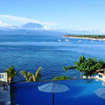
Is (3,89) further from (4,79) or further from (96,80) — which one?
(96,80)

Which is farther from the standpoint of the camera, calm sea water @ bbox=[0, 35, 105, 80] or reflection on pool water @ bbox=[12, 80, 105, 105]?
calm sea water @ bbox=[0, 35, 105, 80]

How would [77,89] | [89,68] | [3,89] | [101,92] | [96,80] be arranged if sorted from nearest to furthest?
[101,92] → [3,89] → [77,89] → [96,80] → [89,68]

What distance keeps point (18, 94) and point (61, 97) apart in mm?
1939

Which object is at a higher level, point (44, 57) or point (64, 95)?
point (64, 95)

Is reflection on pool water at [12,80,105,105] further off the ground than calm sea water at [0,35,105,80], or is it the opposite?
reflection on pool water at [12,80,105,105]

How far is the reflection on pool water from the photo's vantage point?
7.09 meters

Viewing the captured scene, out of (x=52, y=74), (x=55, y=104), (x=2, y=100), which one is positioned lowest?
(x=52, y=74)

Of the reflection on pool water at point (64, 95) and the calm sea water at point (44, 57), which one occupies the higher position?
the reflection on pool water at point (64, 95)

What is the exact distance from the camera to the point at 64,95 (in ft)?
25.4

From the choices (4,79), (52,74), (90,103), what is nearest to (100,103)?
(90,103)

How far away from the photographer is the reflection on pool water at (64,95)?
23.3ft

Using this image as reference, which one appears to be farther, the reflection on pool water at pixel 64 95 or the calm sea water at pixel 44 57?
the calm sea water at pixel 44 57

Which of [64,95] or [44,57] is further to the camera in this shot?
[44,57]

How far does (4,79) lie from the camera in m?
7.27
